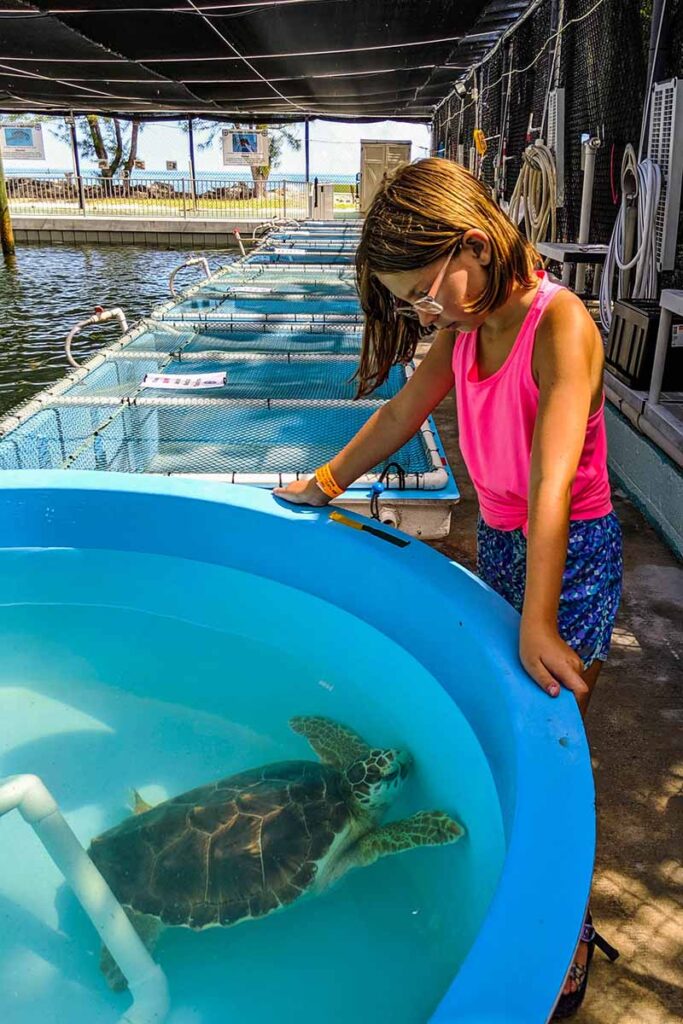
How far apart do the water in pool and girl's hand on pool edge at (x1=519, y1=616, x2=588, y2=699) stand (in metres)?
0.30

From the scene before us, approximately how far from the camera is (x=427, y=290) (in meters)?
1.34

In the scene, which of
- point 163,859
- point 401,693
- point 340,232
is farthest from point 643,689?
point 340,232

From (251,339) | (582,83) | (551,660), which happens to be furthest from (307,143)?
(551,660)

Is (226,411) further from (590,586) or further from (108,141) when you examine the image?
(108,141)

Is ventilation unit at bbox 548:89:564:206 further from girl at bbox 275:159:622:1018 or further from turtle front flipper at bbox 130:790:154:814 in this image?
turtle front flipper at bbox 130:790:154:814

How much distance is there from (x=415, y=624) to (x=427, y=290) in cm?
100

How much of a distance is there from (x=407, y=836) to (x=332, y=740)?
415 millimetres

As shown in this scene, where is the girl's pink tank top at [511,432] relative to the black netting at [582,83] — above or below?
below

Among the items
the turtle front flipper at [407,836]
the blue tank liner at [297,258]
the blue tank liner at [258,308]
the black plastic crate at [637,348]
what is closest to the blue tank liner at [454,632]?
the turtle front flipper at [407,836]

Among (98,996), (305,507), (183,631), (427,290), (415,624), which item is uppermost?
(427,290)

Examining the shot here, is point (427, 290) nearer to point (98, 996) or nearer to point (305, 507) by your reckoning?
point (305, 507)

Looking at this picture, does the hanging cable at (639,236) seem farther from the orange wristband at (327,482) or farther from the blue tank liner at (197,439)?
the orange wristband at (327,482)

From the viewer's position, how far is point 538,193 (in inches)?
289

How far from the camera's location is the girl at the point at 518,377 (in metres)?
1.30
